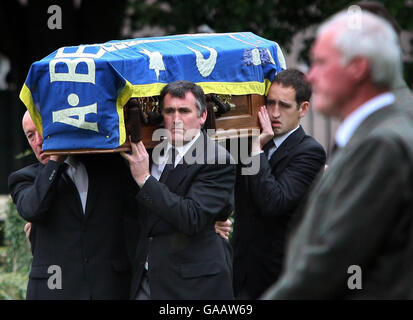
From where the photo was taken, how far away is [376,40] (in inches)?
89.4

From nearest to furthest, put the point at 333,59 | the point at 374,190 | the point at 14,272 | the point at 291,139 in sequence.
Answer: the point at 374,190
the point at 333,59
the point at 291,139
the point at 14,272

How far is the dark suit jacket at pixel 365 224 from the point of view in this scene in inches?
84.4

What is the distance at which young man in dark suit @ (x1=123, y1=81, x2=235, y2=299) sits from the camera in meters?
4.24

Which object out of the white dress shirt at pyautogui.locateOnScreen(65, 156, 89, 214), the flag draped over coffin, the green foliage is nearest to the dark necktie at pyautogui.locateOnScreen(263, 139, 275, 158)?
the flag draped over coffin

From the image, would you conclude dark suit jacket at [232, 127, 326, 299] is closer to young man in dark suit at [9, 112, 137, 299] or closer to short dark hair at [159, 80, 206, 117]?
short dark hair at [159, 80, 206, 117]

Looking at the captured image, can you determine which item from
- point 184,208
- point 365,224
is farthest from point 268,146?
point 365,224

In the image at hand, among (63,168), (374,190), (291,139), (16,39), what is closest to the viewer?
(374,190)

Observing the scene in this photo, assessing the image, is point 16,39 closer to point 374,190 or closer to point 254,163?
point 254,163

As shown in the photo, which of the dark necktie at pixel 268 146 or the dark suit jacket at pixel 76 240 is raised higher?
the dark necktie at pixel 268 146

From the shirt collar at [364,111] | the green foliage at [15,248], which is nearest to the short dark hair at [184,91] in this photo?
the shirt collar at [364,111]

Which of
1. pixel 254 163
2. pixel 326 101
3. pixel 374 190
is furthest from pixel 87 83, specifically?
pixel 374 190

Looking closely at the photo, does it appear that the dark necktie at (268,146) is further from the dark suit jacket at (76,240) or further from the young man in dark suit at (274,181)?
the dark suit jacket at (76,240)

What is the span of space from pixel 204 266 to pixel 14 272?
11.2ft
